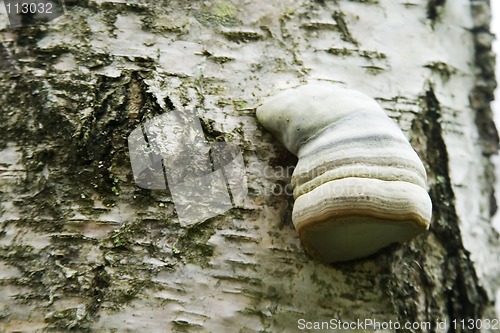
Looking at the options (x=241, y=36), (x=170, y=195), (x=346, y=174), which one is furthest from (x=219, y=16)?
(x=346, y=174)

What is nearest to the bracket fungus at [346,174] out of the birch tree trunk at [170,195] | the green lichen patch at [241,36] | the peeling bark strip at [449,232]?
the birch tree trunk at [170,195]

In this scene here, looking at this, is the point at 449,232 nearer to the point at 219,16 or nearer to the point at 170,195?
the point at 170,195

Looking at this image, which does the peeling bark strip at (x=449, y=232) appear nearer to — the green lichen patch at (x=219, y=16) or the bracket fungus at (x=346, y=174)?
the bracket fungus at (x=346, y=174)

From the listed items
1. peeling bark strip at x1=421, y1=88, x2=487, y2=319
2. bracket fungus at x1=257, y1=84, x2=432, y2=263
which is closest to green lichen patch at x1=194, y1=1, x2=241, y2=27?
bracket fungus at x1=257, y1=84, x2=432, y2=263

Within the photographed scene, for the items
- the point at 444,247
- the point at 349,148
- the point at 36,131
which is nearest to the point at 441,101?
the point at 444,247

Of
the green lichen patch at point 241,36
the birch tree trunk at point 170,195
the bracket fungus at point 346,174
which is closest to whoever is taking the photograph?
the bracket fungus at point 346,174

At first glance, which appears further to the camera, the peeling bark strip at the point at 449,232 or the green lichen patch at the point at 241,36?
the peeling bark strip at the point at 449,232

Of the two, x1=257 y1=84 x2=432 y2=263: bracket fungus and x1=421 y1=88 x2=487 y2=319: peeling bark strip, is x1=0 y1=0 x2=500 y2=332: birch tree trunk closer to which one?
x1=421 y1=88 x2=487 y2=319: peeling bark strip
